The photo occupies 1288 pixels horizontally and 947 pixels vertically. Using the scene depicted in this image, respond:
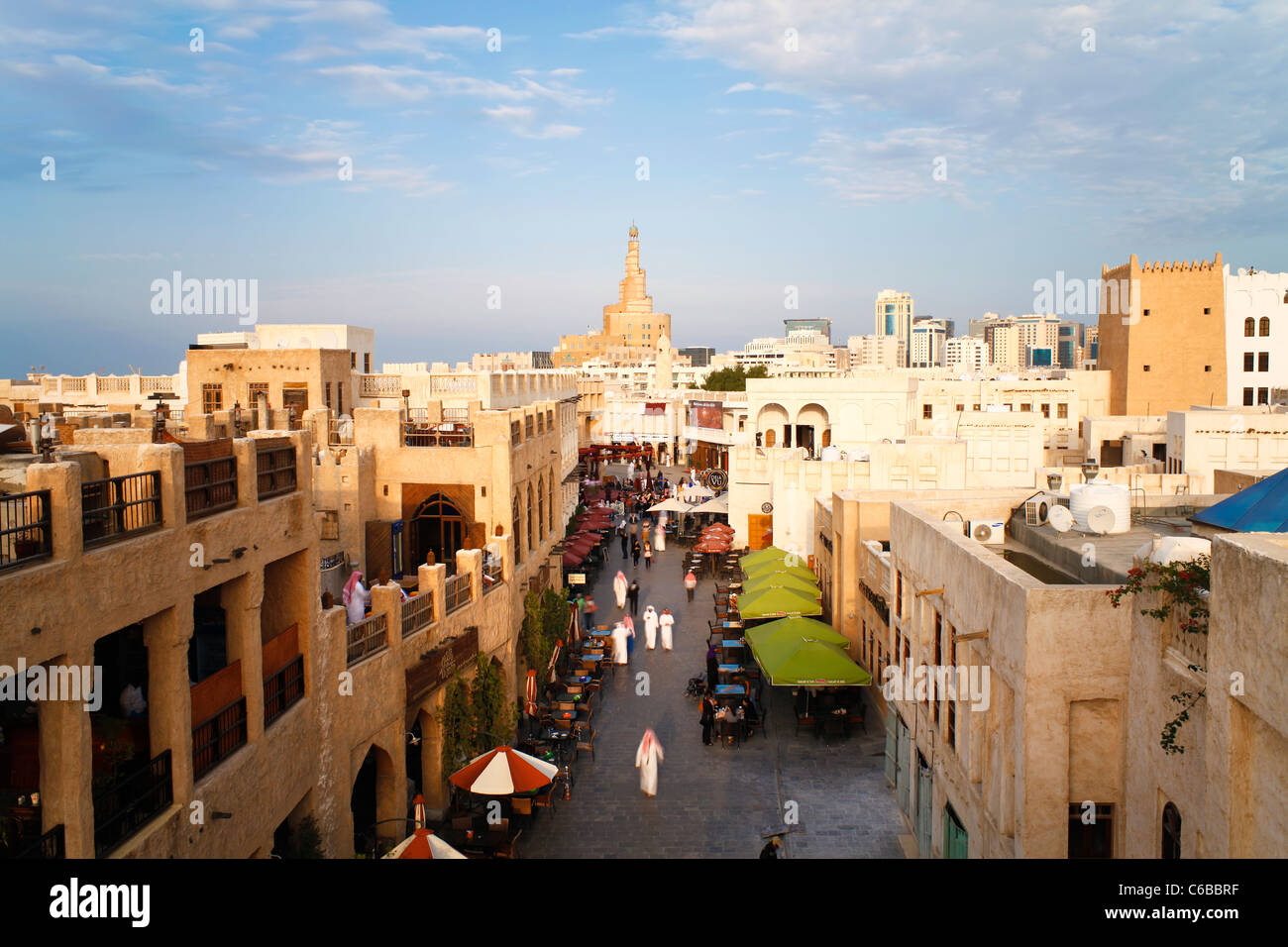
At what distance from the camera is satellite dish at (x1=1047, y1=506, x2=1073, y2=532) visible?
12844 mm

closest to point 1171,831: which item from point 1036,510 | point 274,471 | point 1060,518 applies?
point 1060,518

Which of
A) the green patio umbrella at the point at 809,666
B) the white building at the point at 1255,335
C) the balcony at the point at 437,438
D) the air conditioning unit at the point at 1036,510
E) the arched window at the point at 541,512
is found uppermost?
the white building at the point at 1255,335

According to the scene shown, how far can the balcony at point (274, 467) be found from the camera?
1145 cm

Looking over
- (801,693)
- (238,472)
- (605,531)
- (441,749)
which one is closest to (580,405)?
(605,531)

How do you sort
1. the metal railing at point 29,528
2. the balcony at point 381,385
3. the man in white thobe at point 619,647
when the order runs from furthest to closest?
the balcony at point 381,385 → the man in white thobe at point 619,647 → the metal railing at point 29,528

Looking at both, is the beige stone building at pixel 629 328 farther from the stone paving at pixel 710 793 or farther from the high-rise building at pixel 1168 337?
the stone paving at pixel 710 793

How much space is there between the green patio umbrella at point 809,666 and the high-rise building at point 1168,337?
4551cm

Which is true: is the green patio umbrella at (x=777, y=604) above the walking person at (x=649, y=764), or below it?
above

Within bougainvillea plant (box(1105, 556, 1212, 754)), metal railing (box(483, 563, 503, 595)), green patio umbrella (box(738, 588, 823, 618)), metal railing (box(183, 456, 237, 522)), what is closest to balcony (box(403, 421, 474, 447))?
metal railing (box(483, 563, 503, 595))

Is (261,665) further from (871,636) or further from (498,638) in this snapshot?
(871,636)

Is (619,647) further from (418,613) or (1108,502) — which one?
(1108,502)

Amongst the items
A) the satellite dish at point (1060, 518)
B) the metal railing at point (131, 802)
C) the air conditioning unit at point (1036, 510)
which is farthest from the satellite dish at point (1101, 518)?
the metal railing at point (131, 802)

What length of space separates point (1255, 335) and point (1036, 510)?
51174 mm

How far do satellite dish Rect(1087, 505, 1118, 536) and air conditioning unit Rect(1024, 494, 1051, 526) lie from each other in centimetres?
176
